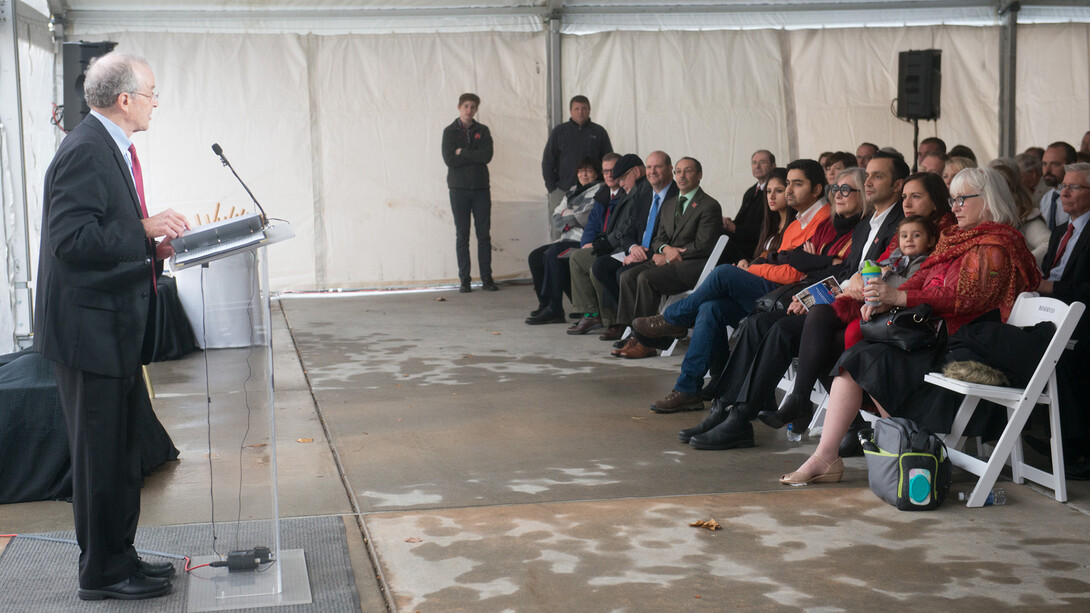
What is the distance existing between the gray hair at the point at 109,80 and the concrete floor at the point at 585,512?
149cm

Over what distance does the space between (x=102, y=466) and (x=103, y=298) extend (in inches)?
17.5

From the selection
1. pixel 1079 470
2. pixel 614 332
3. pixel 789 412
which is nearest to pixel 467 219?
pixel 614 332

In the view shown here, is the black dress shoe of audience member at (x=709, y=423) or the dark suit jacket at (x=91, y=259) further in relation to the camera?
the black dress shoe of audience member at (x=709, y=423)

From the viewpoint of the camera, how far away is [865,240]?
4688 millimetres

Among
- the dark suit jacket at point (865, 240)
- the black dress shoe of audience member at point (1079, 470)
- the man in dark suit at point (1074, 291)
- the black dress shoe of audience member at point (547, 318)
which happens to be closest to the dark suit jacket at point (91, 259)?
the dark suit jacket at point (865, 240)

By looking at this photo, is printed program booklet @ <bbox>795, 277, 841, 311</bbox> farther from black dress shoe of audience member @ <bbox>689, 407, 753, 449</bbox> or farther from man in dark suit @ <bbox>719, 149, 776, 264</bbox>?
man in dark suit @ <bbox>719, 149, 776, 264</bbox>

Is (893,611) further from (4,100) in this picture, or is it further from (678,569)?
(4,100)

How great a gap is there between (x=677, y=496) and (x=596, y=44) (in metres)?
7.18

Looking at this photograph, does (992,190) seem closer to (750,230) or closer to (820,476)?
(820,476)

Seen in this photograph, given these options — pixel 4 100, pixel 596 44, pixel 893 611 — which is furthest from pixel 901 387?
pixel 596 44

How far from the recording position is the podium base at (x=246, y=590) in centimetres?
288

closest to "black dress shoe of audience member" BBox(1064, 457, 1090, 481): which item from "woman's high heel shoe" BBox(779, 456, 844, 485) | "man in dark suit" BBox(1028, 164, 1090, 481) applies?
"man in dark suit" BBox(1028, 164, 1090, 481)

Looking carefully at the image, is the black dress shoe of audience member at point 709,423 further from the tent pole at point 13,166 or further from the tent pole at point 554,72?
the tent pole at point 554,72

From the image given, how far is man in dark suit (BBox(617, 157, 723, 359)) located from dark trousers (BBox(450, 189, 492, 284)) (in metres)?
3.33
